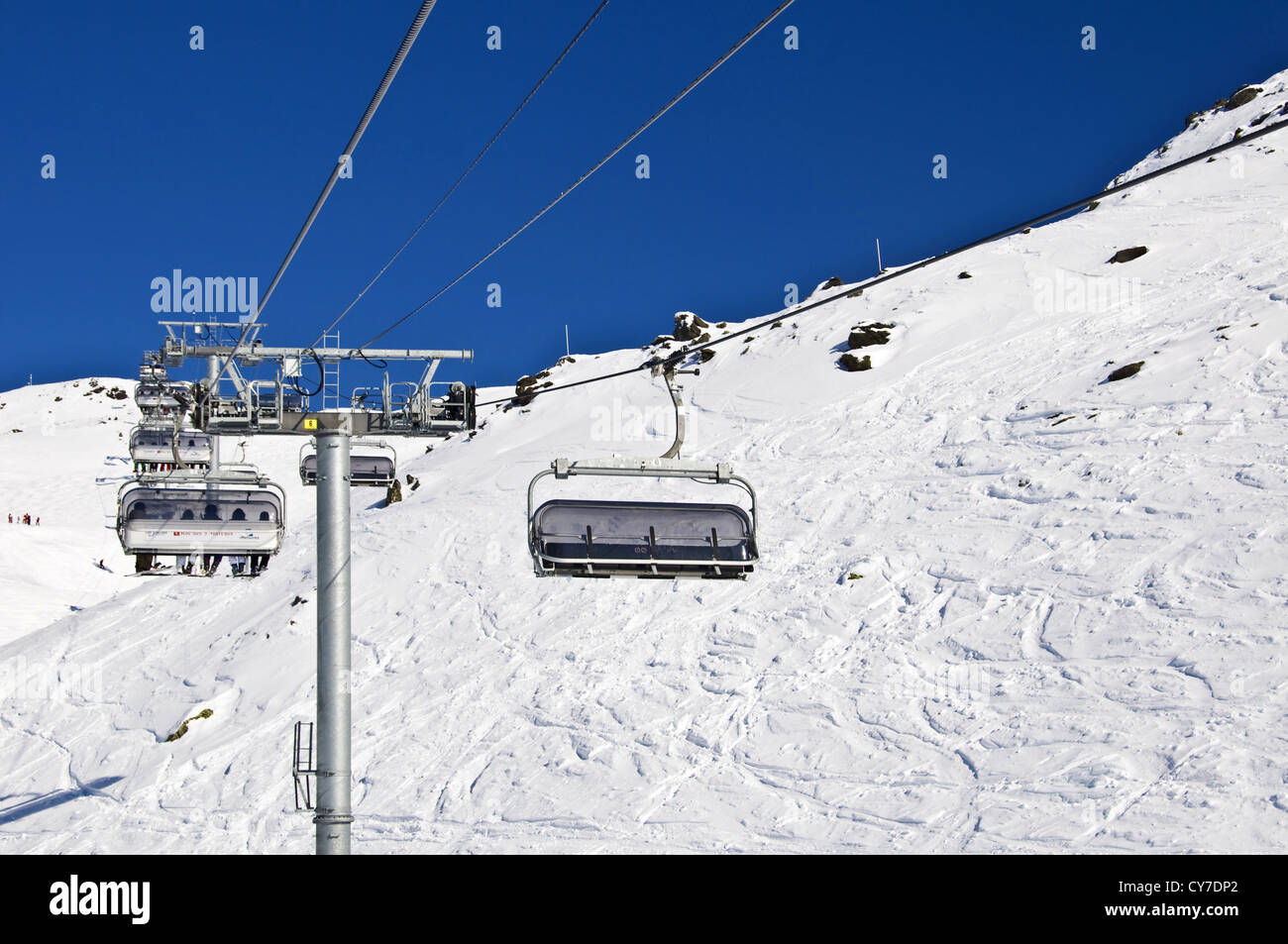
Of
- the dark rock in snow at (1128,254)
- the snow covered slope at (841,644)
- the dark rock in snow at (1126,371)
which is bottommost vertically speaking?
the snow covered slope at (841,644)

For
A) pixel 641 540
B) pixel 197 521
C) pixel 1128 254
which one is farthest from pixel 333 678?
pixel 1128 254

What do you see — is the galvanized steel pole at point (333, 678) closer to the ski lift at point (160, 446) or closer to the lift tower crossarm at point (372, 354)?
the lift tower crossarm at point (372, 354)

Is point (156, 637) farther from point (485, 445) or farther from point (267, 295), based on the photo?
point (267, 295)

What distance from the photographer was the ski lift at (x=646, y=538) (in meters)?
12.1

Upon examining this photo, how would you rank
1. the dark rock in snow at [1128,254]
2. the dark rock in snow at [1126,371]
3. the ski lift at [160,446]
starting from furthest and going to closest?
the dark rock in snow at [1128,254]
the ski lift at [160,446]
the dark rock in snow at [1126,371]

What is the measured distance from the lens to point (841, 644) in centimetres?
2231

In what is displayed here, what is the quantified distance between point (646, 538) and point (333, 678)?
11.7 feet

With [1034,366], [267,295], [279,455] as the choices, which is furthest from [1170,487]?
[279,455]

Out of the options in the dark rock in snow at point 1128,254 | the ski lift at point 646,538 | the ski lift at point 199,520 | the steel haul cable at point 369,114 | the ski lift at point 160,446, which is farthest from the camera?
the dark rock in snow at point 1128,254

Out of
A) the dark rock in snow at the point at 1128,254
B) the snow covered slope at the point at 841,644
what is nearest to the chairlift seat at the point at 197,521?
the snow covered slope at the point at 841,644

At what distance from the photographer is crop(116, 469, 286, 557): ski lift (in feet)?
60.9

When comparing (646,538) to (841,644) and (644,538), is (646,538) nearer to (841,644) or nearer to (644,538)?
(644,538)

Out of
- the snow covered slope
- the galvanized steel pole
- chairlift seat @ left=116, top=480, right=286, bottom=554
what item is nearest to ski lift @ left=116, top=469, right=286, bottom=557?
chairlift seat @ left=116, top=480, right=286, bottom=554

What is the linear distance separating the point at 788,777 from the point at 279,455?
5905 cm
